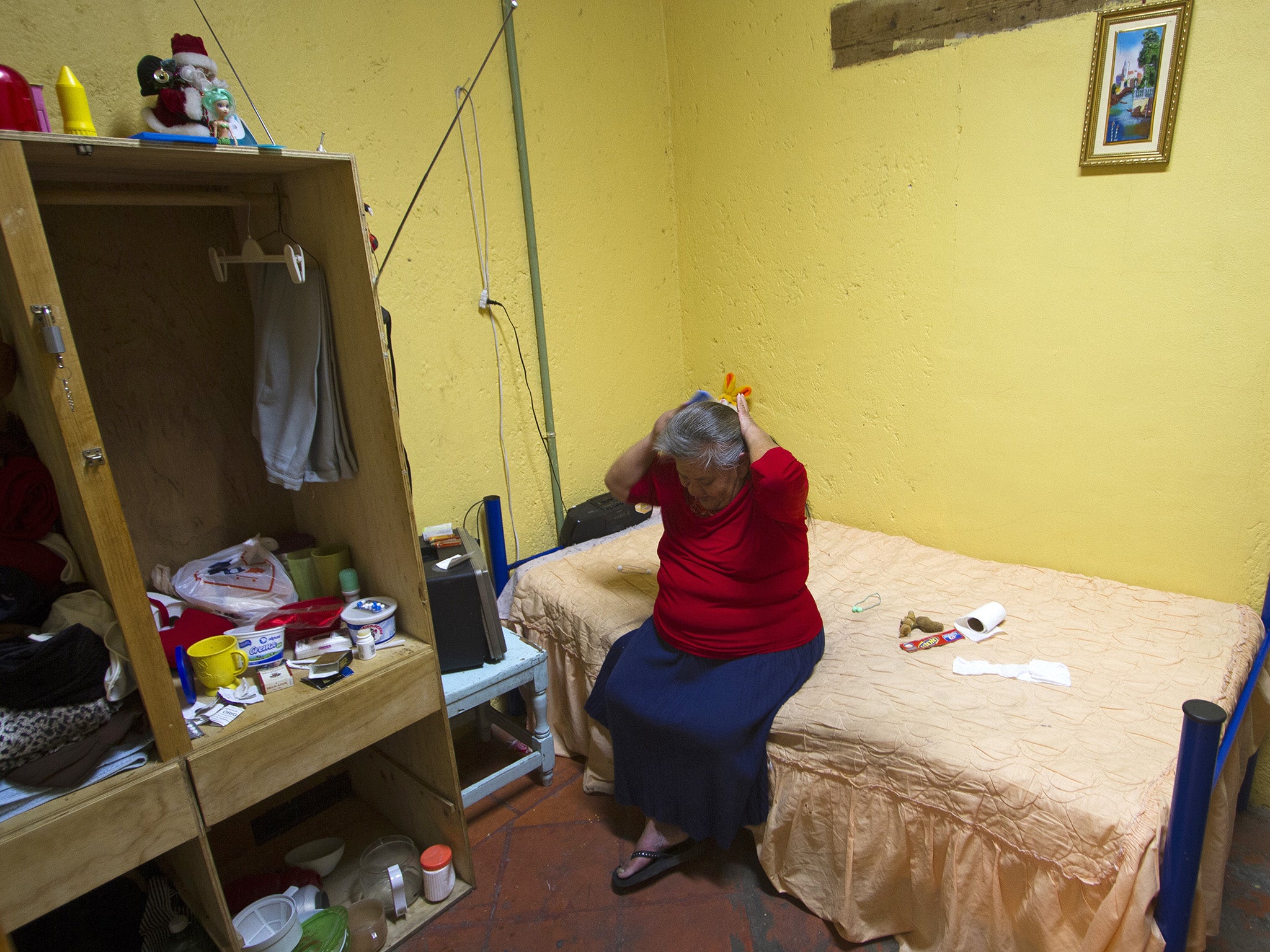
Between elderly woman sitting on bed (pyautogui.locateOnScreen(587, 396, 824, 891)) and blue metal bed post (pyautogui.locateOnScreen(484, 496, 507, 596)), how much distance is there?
0.65 meters

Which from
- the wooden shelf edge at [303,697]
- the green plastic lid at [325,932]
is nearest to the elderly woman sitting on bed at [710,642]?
the wooden shelf edge at [303,697]

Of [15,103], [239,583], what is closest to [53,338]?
[15,103]

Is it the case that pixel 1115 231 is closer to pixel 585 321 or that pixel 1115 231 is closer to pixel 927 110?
pixel 927 110

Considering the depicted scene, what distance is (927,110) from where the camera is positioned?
2.27 m

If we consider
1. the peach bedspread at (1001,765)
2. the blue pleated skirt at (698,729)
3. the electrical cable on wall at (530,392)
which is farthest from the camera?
the electrical cable on wall at (530,392)

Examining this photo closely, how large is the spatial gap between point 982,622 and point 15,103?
7.49 feet

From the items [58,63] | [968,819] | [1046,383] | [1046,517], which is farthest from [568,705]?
A: [58,63]

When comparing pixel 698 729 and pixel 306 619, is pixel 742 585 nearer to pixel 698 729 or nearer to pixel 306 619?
pixel 698 729

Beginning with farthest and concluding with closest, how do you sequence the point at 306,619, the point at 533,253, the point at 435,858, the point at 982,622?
1. the point at 533,253
2. the point at 982,622
3. the point at 435,858
4. the point at 306,619

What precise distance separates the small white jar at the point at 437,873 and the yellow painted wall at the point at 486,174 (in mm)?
995

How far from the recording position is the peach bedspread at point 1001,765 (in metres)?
1.38

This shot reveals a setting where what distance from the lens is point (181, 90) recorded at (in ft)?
4.71

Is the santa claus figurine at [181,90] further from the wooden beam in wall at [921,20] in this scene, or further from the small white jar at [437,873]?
the wooden beam in wall at [921,20]

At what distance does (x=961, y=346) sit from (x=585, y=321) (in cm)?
128
